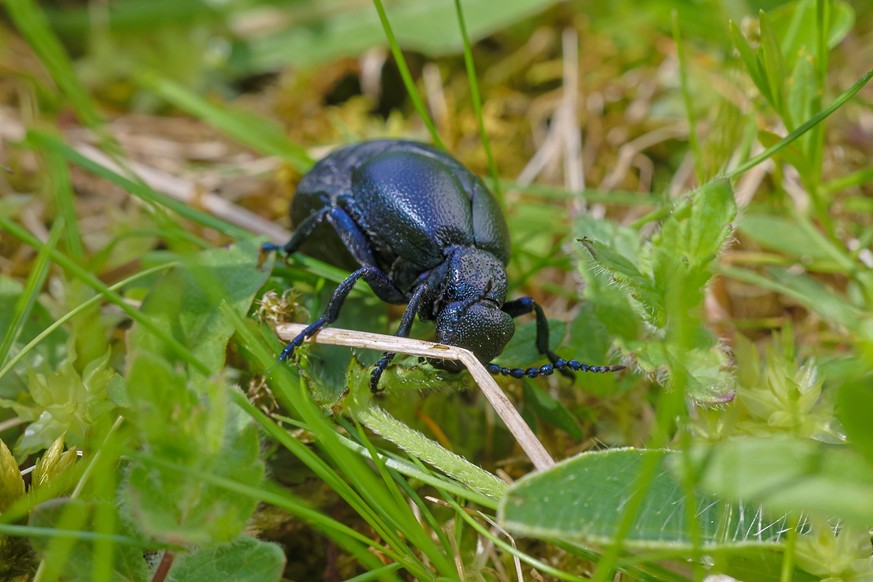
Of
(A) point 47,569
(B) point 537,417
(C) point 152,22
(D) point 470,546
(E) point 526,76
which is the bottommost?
(D) point 470,546

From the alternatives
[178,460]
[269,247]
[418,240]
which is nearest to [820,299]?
[418,240]

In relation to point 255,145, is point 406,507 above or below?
below

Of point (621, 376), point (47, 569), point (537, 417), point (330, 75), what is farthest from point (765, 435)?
point (330, 75)

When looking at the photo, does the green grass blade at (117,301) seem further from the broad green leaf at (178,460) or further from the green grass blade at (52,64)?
the green grass blade at (52,64)

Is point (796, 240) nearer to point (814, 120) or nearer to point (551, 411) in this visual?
point (814, 120)

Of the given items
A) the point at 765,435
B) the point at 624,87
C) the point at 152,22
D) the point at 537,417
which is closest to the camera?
the point at 765,435

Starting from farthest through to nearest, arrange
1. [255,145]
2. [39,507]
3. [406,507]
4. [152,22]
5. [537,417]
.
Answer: [152,22], [255,145], [537,417], [406,507], [39,507]

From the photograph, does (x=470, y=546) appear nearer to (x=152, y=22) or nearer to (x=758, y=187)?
(x=758, y=187)

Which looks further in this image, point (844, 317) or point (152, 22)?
point (152, 22)
